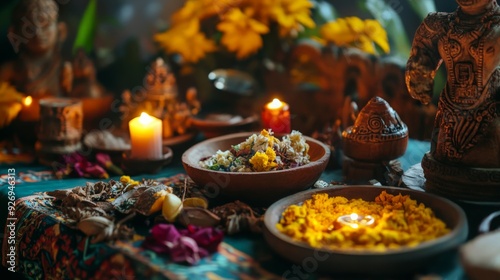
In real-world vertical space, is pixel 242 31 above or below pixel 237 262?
above

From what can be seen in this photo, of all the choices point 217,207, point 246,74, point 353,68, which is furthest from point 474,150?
point 246,74

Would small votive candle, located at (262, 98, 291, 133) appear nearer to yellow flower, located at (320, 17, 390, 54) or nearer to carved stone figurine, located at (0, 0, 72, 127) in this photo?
yellow flower, located at (320, 17, 390, 54)

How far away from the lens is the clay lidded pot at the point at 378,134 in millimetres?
1351

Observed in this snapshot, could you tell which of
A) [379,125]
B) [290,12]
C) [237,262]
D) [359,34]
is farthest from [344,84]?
[237,262]

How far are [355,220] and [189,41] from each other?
1132 millimetres

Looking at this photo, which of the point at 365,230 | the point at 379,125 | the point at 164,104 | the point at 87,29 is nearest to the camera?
the point at 365,230

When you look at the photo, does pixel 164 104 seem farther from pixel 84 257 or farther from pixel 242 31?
pixel 84 257

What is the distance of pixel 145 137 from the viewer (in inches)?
60.7

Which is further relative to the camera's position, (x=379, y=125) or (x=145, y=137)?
(x=145, y=137)

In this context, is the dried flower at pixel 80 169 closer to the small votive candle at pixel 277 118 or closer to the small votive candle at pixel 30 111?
the small votive candle at pixel 30 111

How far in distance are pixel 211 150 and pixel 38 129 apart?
582 millimetres

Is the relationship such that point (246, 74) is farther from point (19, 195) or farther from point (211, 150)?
point (19, 195)

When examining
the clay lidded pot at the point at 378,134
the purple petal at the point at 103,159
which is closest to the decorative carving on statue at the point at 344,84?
the clay lidded pot at the point at 378,134

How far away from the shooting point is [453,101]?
1210 mm
